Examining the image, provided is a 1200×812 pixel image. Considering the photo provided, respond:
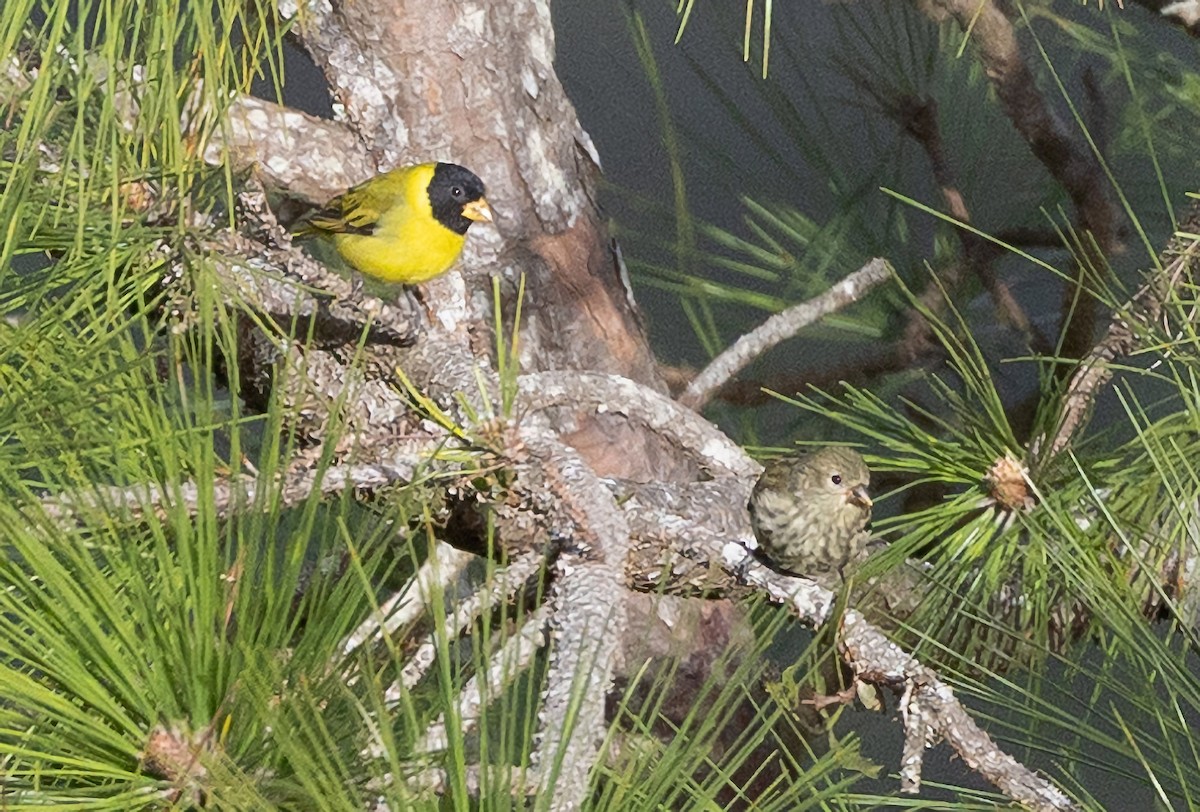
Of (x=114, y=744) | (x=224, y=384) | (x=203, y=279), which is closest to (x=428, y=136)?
(x=224, y=384)

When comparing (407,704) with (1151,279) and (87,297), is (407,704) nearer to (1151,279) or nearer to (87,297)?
(87,297)

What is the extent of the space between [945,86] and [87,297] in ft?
3.79

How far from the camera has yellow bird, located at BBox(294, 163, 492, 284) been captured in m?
1.23

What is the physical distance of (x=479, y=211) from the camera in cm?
124

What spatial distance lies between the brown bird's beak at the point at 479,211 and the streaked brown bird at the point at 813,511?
34 centimetres

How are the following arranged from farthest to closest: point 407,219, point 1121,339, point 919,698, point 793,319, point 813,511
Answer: point 407,219
point 793,319
point 813,511
point 1121,339
point 919,698

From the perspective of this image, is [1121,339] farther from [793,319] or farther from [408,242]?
[408,242]

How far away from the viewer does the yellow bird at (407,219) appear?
123 cm

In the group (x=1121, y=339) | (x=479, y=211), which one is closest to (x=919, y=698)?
(x=1121, y=339)

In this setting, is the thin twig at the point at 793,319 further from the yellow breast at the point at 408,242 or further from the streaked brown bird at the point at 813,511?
the yellow breast at the point at 408,242

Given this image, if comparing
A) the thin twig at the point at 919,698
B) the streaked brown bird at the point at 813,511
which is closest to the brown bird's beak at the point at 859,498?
the streaked brown bird at the point at 813,511

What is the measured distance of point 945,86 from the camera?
1581mm

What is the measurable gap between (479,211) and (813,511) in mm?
408

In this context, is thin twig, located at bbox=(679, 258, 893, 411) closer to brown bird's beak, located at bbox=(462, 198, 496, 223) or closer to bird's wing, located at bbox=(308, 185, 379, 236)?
brown bird's beak, located at bbox=(462, 198, 496, 223)
